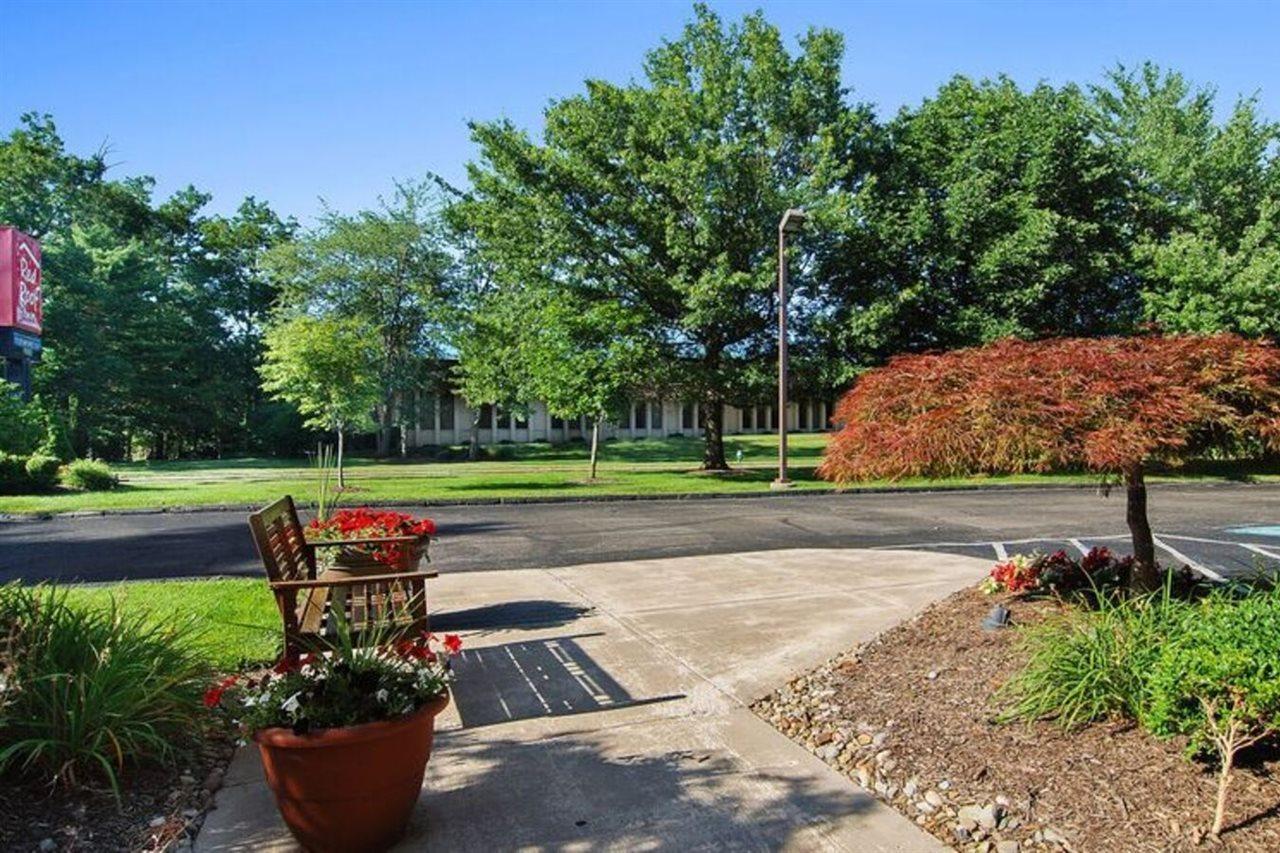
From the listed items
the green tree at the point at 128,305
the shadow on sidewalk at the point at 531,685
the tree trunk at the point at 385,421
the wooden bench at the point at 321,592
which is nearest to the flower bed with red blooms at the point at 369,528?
the wooden bench at the point at 321,592

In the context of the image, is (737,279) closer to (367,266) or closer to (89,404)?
(367,266)

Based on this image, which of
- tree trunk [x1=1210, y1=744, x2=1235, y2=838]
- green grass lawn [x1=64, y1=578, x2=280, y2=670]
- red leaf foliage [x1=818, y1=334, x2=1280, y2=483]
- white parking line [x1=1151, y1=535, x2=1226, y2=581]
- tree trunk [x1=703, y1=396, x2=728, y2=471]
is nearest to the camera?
tree trunk [x1=1210, y1=744, x2=1235, y2=838]

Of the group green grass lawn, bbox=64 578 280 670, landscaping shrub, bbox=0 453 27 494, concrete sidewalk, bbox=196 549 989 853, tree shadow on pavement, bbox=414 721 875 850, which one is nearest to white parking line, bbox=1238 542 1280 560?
concrete sidewalk, bbox=196 549 989 853

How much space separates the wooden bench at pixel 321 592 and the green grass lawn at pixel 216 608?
0.36 m

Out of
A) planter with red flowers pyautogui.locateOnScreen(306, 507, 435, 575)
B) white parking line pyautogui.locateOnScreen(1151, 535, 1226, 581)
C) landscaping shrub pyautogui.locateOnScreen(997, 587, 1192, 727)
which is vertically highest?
planter with red flowers pyautogui.locateOnScreen(306, 507, 435, 575)

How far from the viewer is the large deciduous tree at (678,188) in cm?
2175

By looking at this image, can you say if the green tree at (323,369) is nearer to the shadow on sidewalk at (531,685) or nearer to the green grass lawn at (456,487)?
the green grass lawn at (456,487)

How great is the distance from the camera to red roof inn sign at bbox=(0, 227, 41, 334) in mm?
20777

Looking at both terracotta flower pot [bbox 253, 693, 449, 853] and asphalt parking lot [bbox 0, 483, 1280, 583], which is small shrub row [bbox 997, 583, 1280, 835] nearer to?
terracotta flower pot [bbox 253, 693, 449, 853]

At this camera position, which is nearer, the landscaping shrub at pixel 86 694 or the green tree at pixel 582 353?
the landscaping shrub at pixel 86 694

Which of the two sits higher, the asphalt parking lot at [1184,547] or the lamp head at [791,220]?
the lamp head at [791,220]

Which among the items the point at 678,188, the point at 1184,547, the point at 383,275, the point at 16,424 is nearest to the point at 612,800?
the point at 1184,547

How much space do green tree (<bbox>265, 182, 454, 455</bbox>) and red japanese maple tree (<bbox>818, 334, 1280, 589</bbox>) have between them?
1399 inches

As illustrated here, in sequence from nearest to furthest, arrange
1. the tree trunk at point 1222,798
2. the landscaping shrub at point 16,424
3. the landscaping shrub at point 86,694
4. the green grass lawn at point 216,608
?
the tree trunk at point 1222,798, the landscaping shrub at point 86,694, the green grass lawn at point 216,608, the landscaping shrub at point 16,424
